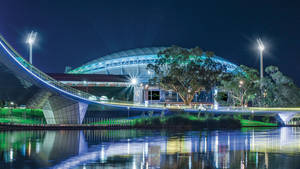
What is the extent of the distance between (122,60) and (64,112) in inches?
1732

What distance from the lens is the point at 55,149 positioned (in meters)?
24.2

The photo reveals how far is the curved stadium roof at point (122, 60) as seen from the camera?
9725 centimetres

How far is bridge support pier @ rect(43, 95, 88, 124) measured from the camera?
54125 millimetres

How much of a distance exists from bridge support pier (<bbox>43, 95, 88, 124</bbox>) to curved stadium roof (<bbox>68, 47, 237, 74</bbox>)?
137ft

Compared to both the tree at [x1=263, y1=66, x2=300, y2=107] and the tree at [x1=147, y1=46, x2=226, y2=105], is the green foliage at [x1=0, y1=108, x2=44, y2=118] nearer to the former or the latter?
the tree at [x1=147, y1=46, x2=226, y2=105]

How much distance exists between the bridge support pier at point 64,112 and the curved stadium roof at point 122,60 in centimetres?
4171

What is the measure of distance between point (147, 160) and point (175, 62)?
171 feet

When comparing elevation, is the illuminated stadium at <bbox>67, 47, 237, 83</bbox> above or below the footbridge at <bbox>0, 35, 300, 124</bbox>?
above

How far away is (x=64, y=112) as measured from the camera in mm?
55312

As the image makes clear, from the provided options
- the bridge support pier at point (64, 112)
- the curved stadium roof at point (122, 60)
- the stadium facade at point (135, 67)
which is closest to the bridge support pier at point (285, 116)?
the stadium facade at point (135, 67)

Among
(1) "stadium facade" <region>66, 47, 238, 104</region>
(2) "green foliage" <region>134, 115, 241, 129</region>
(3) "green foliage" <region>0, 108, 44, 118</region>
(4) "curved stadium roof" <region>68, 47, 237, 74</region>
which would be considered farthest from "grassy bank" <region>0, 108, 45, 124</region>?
(4) "curved stadium roof" <region>68, 47, 237, 74</region>

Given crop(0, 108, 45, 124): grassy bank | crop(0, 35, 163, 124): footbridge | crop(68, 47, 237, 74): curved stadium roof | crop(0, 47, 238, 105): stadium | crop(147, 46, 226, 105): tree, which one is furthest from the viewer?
crop(68, 47, 237, 74): curved stadium roof

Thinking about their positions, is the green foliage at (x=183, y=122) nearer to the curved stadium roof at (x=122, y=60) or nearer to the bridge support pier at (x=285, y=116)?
the bridge support pier at (x=285, y=116)

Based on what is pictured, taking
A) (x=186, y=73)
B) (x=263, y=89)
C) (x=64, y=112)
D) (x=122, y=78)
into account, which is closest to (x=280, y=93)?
(x=263, y=89)
